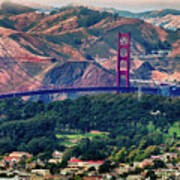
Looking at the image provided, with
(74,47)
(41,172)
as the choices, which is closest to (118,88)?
(74,47)

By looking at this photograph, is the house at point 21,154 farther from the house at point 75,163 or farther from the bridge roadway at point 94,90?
the bridge roadway at point 94,90

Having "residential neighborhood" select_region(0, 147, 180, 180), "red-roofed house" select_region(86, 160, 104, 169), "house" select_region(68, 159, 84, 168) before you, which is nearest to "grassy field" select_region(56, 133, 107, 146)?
"residential neighborhood" select_region(0, 147, 180, 180)

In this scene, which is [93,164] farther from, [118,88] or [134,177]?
[118,88]

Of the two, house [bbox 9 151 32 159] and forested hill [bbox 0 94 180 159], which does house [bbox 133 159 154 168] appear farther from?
house [bbox 9 151 32 159]

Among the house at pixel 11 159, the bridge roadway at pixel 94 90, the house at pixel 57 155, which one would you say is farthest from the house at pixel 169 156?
the bridge roadway at pixel 94 90

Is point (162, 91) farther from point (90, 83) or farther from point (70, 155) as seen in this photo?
point (70, 155)
